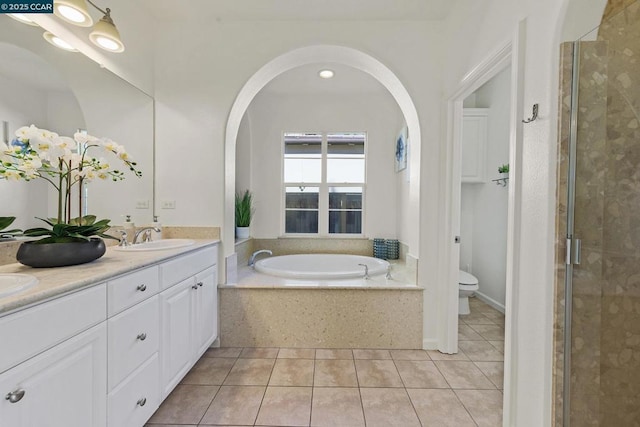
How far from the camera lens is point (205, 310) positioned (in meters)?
2.14

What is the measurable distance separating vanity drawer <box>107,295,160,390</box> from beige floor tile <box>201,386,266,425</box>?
1.62ft

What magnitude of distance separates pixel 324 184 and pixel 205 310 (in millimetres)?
2272

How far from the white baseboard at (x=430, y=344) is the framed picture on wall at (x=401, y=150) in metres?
1.76

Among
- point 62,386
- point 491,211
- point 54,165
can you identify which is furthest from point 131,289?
point 491,211

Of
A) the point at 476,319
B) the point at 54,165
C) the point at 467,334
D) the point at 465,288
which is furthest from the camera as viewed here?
the point at 476,319

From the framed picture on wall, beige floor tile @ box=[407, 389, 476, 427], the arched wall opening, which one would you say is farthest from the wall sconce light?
beige floor tile @ box=[407, 389, 476, 427]

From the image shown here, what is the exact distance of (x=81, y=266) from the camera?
4.25 feet

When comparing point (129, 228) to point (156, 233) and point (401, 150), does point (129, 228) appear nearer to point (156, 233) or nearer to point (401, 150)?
point (156, 233)

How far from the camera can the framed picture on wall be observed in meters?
3.20

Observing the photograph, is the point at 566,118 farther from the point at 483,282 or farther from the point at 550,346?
the point at 483,282

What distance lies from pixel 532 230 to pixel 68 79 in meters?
2.54

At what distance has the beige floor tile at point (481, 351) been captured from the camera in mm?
2252

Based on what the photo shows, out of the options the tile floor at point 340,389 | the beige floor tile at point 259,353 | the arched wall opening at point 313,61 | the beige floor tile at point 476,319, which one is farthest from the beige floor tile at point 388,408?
the beige floor tile at point 476,319

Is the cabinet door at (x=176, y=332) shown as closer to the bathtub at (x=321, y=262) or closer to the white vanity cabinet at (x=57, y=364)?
the white vanity cabinet at (x=57, y=364)
